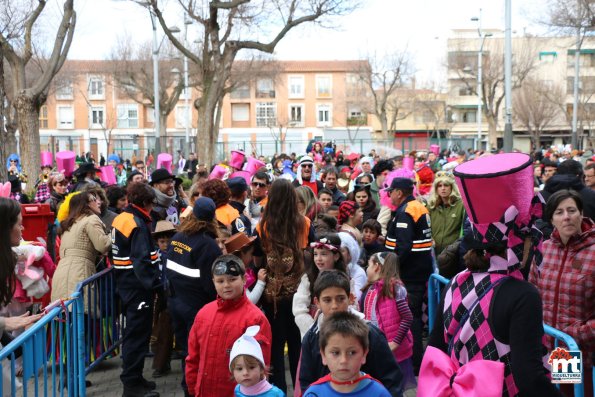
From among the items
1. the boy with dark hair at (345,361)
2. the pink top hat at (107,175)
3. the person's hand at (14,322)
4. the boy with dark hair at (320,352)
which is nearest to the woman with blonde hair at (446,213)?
the boy with dark hair at (320,352)

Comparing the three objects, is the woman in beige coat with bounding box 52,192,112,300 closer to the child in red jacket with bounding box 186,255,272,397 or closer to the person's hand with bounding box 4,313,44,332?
the child in red jacket with bounding box 186,255,272,397

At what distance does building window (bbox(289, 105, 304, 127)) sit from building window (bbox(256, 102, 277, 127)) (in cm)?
186

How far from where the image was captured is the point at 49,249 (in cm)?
978

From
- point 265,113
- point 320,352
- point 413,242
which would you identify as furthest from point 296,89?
point 320,352

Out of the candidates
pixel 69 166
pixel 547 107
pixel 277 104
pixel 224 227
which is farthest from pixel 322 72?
pixel 224 227

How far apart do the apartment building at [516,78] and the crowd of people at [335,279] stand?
51606 millimetres

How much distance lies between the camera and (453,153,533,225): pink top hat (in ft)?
10.1

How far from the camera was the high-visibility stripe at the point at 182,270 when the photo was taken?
5.86 meters

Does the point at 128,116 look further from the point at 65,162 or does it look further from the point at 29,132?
the point at 65,162

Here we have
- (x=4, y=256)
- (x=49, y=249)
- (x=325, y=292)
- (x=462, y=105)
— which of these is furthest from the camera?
(x=462, y=105)

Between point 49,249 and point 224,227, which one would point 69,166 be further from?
point 224,227

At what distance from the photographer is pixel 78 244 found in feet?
22.9

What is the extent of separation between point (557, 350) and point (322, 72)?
78.5m

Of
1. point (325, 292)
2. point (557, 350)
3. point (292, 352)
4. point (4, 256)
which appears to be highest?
point (4, 256)
